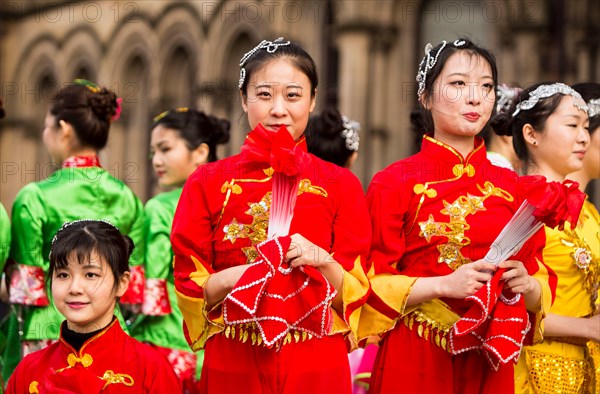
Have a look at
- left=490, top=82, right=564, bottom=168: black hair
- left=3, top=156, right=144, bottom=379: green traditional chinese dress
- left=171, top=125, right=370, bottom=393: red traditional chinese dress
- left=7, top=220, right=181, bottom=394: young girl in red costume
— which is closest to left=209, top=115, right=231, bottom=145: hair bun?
left=3, top=156, right=144, bottom=379: green traditional chinese dress

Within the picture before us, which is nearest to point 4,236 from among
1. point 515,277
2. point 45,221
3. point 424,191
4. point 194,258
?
point 45,221

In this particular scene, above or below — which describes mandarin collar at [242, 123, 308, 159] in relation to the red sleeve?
above

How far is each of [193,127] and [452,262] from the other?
2270 millimetres

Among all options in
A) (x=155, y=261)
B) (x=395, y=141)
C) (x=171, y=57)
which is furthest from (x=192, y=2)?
(x=155, y=261)

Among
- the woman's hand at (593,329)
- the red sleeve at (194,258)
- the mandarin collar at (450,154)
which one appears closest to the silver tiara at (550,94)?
the mandarin collar at (450,154)

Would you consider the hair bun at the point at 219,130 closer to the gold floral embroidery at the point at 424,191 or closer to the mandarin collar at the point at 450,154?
the mandarin collar at the point at 450,154

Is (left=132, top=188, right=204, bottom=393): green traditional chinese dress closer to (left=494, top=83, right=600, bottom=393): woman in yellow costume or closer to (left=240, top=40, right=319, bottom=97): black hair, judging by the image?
(left=240, top=40, right=319, bottom=97): black hair

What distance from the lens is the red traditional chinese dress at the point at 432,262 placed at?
3.41 metres

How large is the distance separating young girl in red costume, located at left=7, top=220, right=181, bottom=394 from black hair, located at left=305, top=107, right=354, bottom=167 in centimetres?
146

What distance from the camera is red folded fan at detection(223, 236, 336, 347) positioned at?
3074mm

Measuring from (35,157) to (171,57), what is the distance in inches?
188

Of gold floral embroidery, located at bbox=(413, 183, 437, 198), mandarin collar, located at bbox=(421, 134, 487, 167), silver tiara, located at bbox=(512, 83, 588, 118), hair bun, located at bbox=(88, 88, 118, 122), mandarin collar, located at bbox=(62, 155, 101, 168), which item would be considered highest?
silver tiara, located at bbox=(512, 83, 588, 118)

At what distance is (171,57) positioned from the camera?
1616cm

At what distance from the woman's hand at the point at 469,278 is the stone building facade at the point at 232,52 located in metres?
7.73
